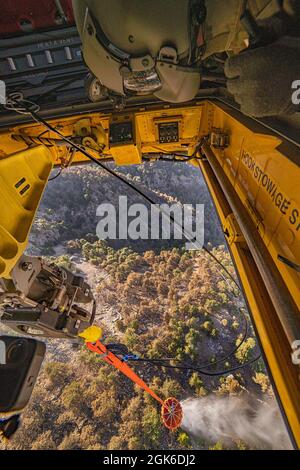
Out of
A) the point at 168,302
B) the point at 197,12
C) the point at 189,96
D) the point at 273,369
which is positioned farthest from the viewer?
the point at 168,302

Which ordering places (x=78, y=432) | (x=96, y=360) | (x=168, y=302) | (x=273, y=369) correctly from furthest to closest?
(x=168, y=302) < (x=96, y=360) < (x=78, y=432) < (x=273, y=369)

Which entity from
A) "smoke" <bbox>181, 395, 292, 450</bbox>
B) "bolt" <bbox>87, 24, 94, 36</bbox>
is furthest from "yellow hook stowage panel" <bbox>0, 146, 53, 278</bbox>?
"smoke" <bbox>181, 395, 292, 450</bbox>

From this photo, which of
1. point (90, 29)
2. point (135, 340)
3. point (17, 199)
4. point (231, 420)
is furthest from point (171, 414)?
point (135, 340)

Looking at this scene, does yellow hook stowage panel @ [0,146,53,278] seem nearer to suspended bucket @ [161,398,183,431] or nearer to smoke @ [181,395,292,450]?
suspended bucket @ [161,398,183,431]

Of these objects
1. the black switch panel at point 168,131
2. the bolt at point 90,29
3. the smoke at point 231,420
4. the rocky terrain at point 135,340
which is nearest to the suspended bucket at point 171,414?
the black switch panel at point 168,131
